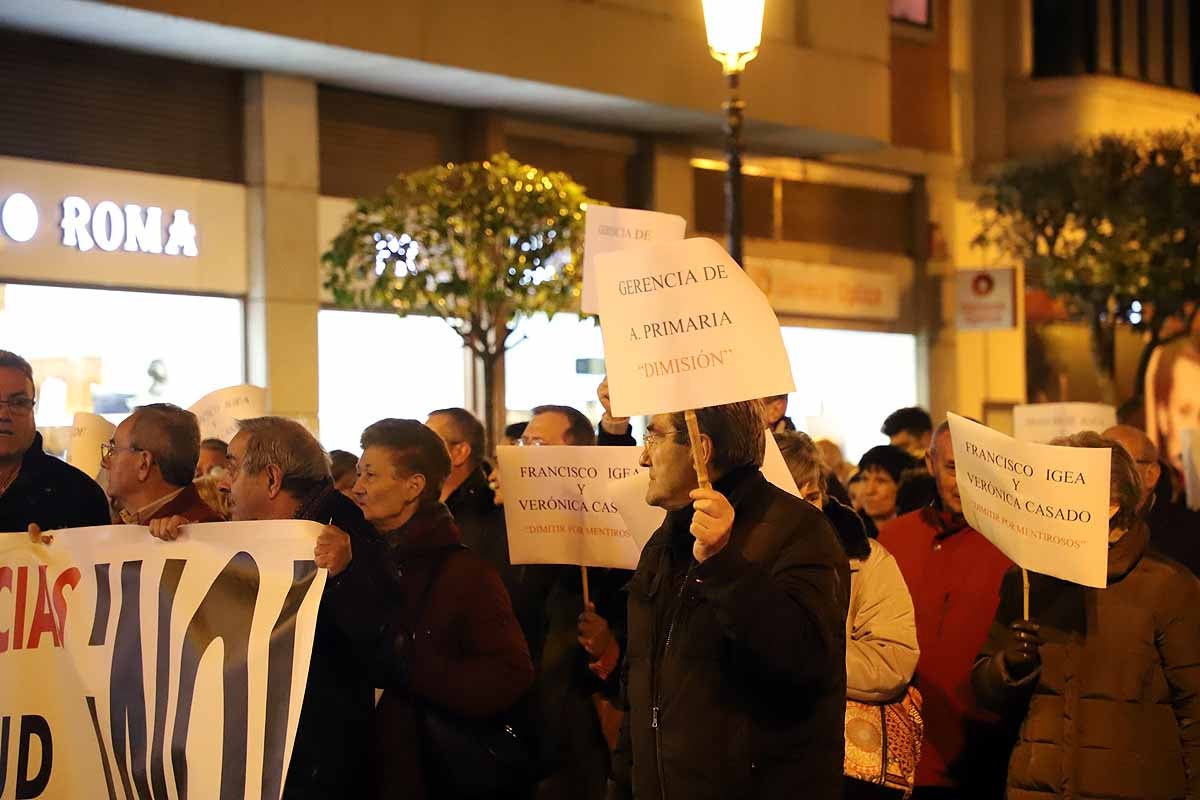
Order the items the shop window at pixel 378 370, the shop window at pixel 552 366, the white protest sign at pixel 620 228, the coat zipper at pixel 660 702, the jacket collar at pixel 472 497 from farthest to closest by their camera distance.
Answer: the shop window at pixel 552 366 < the shop window at pixel 378 370 < the white protest sign at pixel 620 228 < the jacket collar at pixel 472 497 < the coat zipper at pixel 660 702

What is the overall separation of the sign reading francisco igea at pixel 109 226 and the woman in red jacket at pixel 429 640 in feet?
32.7

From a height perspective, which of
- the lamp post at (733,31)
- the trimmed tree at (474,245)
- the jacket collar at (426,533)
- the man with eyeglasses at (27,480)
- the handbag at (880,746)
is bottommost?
the handbag at (880,746)

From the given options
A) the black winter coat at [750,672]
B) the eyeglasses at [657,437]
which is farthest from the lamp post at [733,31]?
the black winter coat at [750,672]

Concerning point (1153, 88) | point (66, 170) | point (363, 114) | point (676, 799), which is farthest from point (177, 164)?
point (1153, 88)

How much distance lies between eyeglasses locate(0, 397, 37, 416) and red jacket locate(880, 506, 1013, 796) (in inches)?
136

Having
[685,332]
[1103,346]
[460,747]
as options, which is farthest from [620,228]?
[1103,346]

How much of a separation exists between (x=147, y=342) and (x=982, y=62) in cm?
1579

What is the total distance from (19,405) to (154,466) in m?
0.88

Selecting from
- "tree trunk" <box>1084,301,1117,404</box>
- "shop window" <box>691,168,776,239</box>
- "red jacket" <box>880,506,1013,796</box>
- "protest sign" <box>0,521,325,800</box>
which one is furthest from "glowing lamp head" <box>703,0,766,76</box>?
"tree trunk" <box>1084,301,1117,404</box>

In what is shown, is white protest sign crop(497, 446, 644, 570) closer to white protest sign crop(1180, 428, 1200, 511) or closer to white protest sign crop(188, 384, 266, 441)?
white protest sign crop(188, 384, 266, 441)

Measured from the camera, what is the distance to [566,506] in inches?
262

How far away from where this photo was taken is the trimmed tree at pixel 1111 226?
23828 millimetres

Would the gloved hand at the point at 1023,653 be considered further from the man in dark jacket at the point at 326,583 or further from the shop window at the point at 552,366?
the shop window at the point at 552,366

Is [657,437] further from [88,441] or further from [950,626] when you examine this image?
[88,441]
